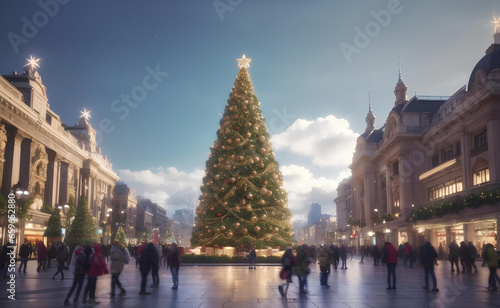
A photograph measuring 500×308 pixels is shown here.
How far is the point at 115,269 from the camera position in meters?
14.9

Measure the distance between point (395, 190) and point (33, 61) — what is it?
45.9 m

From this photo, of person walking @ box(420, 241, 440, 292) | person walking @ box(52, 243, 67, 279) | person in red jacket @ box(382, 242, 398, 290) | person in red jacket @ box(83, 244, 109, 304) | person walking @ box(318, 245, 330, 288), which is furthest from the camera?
person walking @ box(52, 243, 67, 279)

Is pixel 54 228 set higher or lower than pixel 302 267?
higher

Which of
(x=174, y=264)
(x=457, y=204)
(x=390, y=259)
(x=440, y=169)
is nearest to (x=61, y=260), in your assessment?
(x=174, y=264)

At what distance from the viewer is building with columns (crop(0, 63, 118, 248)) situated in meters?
47.4

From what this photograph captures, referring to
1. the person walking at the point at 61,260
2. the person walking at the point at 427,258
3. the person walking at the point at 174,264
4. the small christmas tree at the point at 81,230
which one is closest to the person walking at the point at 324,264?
the person walking at the point at 427,258

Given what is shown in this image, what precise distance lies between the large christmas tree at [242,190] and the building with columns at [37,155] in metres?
15.6

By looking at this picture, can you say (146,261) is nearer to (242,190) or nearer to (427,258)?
(427,258)

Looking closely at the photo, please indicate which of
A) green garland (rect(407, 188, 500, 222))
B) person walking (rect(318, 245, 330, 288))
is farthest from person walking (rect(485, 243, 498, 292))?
green garland (rect(407, 188, 500, 222))

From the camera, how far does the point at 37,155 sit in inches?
2251

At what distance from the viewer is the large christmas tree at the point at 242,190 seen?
36.1 metres

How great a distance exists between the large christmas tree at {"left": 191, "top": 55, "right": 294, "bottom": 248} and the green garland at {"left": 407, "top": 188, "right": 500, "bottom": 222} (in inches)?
554

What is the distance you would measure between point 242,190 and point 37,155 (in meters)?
31.0

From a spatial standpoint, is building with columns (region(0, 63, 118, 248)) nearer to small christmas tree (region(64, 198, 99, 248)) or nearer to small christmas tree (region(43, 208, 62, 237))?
small christmas tree (region(43, 208, 62, 237))
